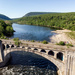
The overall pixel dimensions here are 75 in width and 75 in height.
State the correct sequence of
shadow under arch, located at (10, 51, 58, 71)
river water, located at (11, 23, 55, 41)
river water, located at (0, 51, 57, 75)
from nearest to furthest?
river water, located at (0, 51, 57, 75) < shadow under arch, located at (10, 51, 58, 71) < river water, located at (11, 23, 55, 41)

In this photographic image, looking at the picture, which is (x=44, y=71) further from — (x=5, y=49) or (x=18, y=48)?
(x=5, y=49)

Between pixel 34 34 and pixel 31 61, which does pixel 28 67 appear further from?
pixel 34 34

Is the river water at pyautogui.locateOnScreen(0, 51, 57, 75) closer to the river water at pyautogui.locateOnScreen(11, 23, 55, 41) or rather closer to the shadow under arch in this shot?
the shadow under arch

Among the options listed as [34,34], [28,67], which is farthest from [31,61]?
[34,34]

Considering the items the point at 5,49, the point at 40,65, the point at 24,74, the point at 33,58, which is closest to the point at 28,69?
the point at 24,74

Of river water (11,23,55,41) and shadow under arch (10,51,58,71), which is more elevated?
river water (11,23,55,41)

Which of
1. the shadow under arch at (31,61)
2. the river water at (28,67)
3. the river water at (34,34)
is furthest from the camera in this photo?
the river water at (34,34)

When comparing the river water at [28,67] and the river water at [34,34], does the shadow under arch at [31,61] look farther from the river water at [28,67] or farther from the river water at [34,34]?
the river water at [34,34]

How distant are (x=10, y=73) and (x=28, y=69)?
25.0 feet

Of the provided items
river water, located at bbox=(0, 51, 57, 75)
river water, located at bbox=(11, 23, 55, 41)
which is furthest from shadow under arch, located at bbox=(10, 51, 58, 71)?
river water, located at bbox=(11, 23, 55, 41)

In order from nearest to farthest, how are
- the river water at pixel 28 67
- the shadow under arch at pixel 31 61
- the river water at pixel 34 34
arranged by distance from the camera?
the river water at pixel 28 67
the shadow under arch at pixel 31 61
the river water at pixel 34 34

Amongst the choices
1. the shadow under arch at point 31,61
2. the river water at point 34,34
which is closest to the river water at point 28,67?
the shadow under arch at point 31,61

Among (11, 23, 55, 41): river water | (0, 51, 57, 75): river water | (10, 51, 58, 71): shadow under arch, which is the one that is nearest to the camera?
(0, 51, 57, 75): river water

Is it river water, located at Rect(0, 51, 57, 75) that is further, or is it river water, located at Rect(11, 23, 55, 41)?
river water, located at Rect(11, 23, 55, 41)
